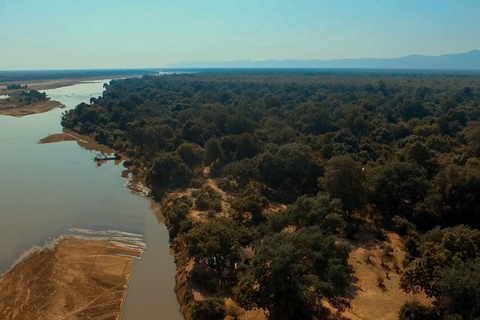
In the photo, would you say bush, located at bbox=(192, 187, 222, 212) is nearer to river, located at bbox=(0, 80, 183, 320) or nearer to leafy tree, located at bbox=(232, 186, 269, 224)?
leafy tree, located at bbox=(232, 186, 269, 224)

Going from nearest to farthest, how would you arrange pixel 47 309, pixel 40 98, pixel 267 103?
pixel 47 309
pixel 267 103
pixel 40 98

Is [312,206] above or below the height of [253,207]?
above

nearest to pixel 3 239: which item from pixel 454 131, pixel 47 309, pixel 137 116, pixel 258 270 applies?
pixel 47 309

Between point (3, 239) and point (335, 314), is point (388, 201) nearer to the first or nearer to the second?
point (335, 314)

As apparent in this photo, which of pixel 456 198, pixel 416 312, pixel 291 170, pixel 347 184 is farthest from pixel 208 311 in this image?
pixel 456 198

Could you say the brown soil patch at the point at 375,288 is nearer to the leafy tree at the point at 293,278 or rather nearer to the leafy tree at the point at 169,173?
the leafy tree at the point at 293,278

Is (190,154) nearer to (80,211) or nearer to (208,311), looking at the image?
(80,211)
